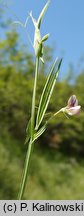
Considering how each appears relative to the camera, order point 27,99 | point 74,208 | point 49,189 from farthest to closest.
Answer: point 27,99
point 49,189
point 74,208

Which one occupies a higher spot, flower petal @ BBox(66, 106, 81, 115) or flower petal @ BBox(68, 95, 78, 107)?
flower petal @ BBox(68, 95, 78, 107)

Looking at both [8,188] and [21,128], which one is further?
[21,128]

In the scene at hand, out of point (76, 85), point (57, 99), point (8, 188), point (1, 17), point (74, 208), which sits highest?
point (76, 85)

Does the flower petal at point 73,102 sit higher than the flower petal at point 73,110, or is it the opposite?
the flower petal at point 73,102

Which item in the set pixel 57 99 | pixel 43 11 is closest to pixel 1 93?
pixel 57 99

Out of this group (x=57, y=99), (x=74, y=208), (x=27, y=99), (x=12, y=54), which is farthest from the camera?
(x=57, y=99)

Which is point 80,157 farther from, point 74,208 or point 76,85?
point 74,208

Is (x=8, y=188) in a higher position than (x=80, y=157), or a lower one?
lower
